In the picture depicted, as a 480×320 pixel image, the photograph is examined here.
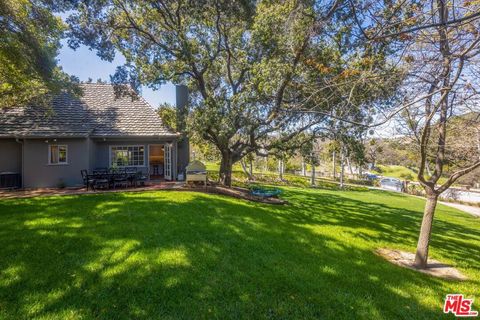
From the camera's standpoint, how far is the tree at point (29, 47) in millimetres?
8625

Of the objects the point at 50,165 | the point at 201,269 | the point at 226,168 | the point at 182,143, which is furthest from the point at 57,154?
the point at 201,269

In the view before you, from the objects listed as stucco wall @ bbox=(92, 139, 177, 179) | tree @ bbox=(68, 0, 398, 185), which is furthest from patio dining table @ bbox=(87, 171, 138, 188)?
tree @ bbox=(68, 0, 398, 185)

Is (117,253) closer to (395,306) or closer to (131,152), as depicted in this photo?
(395,306)

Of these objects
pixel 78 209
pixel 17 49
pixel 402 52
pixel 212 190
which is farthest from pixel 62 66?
pixel 402 52

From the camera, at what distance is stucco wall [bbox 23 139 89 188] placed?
11414mm

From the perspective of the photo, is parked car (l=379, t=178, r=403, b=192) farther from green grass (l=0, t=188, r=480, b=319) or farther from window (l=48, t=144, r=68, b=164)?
window (l=48, t=144, r=68, b=164)

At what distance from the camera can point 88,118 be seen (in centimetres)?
1370

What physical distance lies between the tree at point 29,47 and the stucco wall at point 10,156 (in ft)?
8.22

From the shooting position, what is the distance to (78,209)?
737 cm

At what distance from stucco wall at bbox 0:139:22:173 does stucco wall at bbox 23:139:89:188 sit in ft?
3.70

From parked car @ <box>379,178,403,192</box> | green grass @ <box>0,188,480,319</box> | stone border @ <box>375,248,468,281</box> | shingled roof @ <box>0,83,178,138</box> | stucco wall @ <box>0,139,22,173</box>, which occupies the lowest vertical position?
parked car @ <box>379,178,403,192</box>

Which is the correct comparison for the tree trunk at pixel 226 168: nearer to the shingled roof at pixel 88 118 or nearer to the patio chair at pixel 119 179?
the shingled roof at pixel 88 118

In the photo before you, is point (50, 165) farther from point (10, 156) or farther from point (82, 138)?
point (10, 156)

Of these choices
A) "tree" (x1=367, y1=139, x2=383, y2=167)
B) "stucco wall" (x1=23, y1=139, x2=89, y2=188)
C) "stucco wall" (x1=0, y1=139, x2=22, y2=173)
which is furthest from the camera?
"stucco wall" (x1=0, y1=139, x2=22, y2=173)
